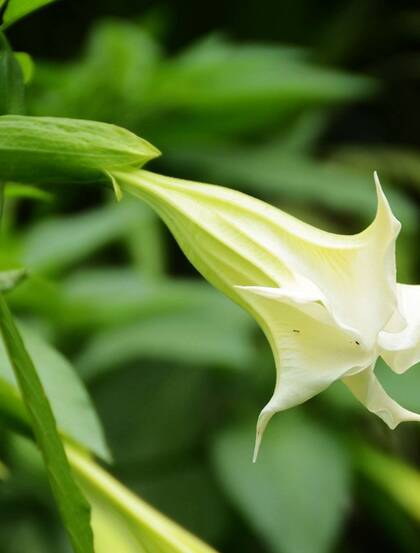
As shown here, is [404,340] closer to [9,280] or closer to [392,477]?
[9,280]

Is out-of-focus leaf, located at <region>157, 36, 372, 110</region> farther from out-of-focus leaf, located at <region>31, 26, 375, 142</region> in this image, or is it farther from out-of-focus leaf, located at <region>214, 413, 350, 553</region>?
out-of-focus leaf, located at <region>214, 413, 350, 553</region>

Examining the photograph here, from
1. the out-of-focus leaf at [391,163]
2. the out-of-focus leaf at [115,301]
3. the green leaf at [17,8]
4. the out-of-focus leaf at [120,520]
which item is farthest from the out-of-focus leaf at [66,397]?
the out-of-focus leaf at [391,163]

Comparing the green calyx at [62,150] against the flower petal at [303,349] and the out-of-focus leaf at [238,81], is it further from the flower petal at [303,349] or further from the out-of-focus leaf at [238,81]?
the out-of-focus leaf at [238,81]

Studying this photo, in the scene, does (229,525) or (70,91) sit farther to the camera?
(70,91)

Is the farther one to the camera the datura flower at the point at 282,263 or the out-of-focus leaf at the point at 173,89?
the out-of-focus leaf at the point at 173,89

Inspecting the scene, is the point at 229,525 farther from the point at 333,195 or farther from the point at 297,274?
the point at 297,274

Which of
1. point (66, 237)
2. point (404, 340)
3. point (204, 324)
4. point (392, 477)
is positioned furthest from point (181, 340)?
point (404, 340)

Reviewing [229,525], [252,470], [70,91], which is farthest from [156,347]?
[70,91]

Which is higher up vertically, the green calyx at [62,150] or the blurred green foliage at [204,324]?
the green calyx at [62,150]
